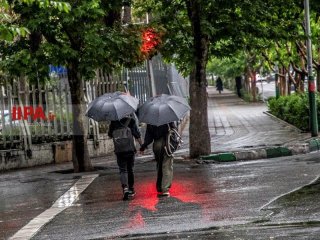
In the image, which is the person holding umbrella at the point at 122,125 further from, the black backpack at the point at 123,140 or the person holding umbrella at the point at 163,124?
the person holding umbrella at the point at 163,124

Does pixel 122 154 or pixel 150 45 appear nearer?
pixel 122 154

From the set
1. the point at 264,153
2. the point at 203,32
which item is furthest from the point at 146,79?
the point at 203,32

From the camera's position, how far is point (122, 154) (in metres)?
12.3

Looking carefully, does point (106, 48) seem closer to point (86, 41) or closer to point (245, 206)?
point (86, 41)

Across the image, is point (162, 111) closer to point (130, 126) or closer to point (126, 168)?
point (130, 126)

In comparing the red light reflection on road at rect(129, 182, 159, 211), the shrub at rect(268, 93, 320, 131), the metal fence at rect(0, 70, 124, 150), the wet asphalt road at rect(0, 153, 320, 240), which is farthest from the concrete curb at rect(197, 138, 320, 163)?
the shrub at rect(268, 93, 320, 131)

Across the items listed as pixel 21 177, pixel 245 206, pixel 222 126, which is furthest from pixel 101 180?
pixel 222 126

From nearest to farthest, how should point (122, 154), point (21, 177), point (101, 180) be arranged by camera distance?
point (122, 154), point (101, 180), point (21, 177)

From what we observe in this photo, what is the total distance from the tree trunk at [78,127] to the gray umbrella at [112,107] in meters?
4.21

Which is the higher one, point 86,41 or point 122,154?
point 86,41

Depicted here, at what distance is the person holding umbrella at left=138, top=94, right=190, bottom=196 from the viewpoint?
12203 mm

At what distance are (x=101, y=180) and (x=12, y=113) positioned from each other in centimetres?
461

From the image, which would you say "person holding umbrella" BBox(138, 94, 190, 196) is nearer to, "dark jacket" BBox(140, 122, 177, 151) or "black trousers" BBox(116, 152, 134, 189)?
"dark jacket" BBox(140, 122, 177, 151)

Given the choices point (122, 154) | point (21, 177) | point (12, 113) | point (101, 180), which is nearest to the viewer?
point (122, 154)
